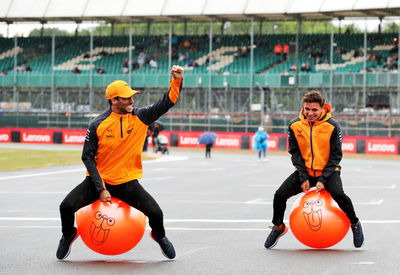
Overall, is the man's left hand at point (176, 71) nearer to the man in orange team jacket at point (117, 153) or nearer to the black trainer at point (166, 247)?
the man in orange team jacket at point (117, 153)

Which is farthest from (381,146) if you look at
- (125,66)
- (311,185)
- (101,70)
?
(311,185)

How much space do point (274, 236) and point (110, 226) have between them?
7.16ft

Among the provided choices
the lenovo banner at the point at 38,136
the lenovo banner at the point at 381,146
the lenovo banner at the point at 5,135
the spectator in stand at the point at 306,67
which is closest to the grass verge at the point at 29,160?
the lenovo banner at the point at 381,146

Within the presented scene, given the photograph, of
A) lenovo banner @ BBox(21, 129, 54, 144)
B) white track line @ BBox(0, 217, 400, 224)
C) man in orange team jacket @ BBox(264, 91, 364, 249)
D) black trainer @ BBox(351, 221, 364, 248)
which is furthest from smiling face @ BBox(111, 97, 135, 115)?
lenovo banner @ BBox(21, 129, 54, 144)

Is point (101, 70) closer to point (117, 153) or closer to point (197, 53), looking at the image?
point (197, 53)

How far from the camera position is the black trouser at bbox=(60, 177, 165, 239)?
877 centimetres

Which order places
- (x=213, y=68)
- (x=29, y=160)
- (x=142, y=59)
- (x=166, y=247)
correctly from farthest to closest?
1. (x=142, y=59)
2. (x=213, y=68)
3. (x=29, y=160)
4. (x=166, y=247)

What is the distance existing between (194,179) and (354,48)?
30803 mm

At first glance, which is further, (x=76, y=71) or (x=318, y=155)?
(x=76, y=71)

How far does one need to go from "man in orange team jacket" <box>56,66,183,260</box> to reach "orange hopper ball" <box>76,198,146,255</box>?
0.09m

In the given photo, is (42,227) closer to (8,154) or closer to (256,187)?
(256,187)

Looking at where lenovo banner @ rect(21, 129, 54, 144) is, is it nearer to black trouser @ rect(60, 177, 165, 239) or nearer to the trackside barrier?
the trackside barrier

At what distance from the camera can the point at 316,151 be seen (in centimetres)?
961

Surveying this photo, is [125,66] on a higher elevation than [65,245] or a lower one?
higher
